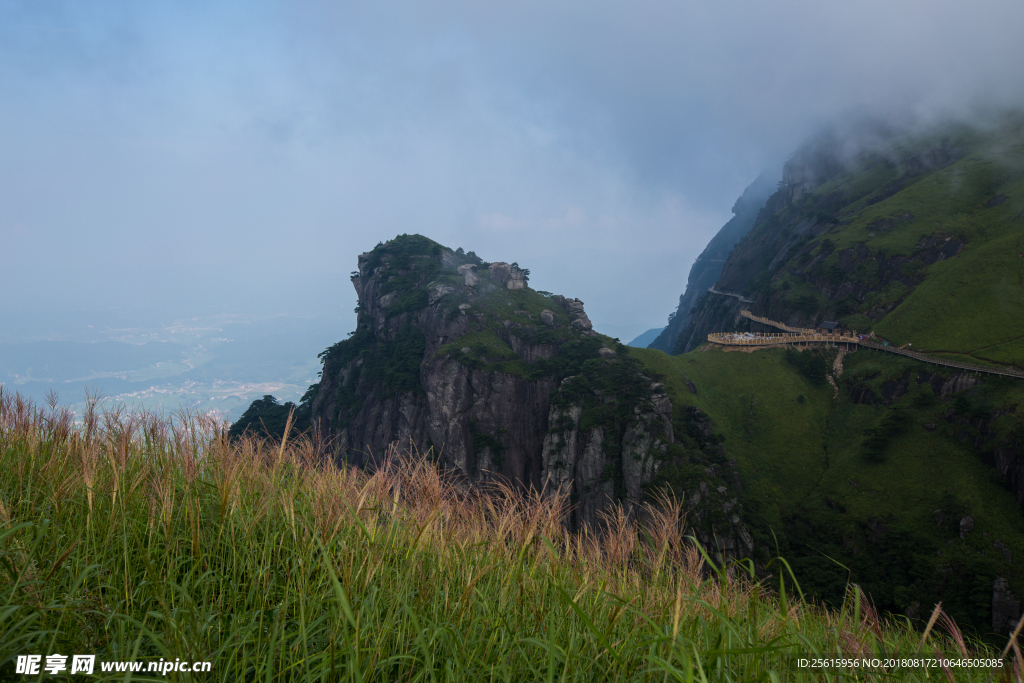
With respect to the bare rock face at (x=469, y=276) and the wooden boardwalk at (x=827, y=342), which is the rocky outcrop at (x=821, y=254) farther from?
the bare rock face at (x=469, y=276)

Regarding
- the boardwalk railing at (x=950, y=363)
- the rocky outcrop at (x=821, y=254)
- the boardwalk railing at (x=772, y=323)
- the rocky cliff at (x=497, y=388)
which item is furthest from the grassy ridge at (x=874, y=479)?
the rocky outcrop at (x=821, y=254)

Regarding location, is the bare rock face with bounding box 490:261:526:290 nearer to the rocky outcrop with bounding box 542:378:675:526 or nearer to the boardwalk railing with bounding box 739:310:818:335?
the rocky outcrop with bounding box 542:378:675:526

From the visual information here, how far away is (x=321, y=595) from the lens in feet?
11.4

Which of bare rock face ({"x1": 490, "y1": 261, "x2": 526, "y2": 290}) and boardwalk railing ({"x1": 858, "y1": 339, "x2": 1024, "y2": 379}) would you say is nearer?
boardwalk railing ({"x1": 858, "y1": 339, "x2": 1024, "y2": 379})

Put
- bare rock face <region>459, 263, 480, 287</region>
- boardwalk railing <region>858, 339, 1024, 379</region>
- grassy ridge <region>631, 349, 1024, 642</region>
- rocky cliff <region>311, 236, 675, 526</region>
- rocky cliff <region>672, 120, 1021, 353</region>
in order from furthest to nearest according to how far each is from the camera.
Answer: bare rock face <region>459, 263, 480, 287</region> < rocky cliff <region>672, 120, 1021, 353</region> < rocky cliff <region>311, 236, 675, 526</region> < boardwalk railing <region>858, 339, 1024, 379</region> < grassy ridge <region>631, 349, 1024, 642</region>

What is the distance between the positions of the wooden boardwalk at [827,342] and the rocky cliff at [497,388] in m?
25.3

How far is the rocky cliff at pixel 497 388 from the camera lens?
56281mm

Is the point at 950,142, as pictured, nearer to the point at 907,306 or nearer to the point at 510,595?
the point at 907,306

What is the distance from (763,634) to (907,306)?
87739 mm

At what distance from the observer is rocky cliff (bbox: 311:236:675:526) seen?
56.3 m

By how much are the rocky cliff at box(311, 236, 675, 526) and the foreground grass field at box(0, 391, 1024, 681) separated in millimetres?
42689

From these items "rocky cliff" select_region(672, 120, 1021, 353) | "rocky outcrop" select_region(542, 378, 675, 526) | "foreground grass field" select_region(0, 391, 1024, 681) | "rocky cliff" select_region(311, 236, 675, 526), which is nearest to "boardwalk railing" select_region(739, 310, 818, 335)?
"rocky cliff" select_region(672, 120, 1021, 353)

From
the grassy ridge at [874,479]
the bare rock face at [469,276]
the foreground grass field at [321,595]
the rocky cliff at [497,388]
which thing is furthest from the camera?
the bare rock face at [469,276]

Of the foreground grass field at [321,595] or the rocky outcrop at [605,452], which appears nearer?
the foreground grass field at [321,595]
